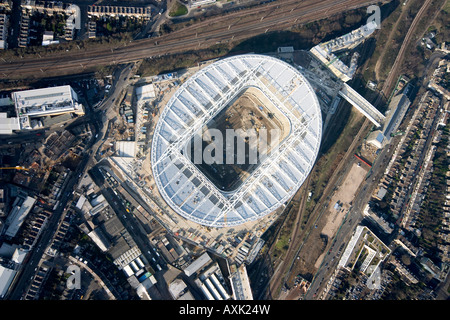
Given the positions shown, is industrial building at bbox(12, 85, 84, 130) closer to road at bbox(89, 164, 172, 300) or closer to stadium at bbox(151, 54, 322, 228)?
road at bbox(89, 164, 172, 300)

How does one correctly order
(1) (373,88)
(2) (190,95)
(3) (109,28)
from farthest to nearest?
(1) (373,88)
(3) (109,28)
(2) (190,95)

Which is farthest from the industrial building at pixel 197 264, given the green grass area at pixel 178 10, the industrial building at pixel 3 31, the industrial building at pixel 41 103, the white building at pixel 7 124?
the industrial building at pixel 3 31

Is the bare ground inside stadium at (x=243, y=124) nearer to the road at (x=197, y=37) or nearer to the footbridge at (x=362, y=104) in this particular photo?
the road at (x=197, y=37)

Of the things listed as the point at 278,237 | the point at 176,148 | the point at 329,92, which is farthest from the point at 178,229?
the point at 329,92

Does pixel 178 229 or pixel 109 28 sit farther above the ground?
pixel 109 28

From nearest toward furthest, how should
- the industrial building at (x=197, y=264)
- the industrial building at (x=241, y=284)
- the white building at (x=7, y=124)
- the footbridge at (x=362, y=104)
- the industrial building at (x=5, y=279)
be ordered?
the industrial building at (x=5, y=279), the white building at (x=7, y=124), the industrial building at (x=197, y=264), the industrial building at (x=241, y=284), the footbridge at (x=362, y=104)

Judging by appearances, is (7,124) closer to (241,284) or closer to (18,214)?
(18,214)

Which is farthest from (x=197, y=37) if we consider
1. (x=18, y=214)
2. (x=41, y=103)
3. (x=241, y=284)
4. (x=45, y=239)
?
(x=241, y=284)
